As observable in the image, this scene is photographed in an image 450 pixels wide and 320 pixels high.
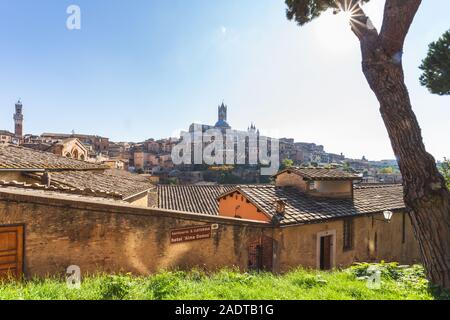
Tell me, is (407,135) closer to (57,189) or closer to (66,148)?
(57,189)

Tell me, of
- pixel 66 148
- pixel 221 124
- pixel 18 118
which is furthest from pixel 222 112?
pixel 66 148

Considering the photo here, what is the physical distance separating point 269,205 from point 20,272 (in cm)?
946

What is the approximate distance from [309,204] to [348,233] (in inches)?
90.8

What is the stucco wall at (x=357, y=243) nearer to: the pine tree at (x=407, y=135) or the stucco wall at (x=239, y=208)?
the stucco wall at (x=239, y=208)

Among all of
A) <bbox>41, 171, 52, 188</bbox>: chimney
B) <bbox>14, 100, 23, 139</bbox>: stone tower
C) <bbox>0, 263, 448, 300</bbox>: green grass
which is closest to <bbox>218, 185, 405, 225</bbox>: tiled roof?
<bbox>0, 263, 448, 300</bbox>: green grass

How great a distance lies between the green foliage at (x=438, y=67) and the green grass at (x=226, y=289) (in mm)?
9807

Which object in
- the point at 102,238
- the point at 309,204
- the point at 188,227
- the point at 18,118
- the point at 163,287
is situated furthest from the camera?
the point at 18,118

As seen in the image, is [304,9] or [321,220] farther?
[321,220]

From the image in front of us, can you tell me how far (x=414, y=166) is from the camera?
5.48m

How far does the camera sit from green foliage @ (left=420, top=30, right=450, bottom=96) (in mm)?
11844

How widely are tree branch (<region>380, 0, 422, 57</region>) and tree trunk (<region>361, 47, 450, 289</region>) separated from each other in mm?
127

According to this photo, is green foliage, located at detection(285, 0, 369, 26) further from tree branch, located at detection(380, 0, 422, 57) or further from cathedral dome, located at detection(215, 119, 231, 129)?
cathedral dome, located at detection(215, 119, 231, 129)

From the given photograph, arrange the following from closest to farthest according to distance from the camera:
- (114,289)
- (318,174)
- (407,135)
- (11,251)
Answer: (114,289), (11,251), (407,135), (318,174)
